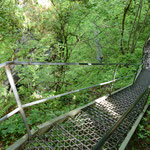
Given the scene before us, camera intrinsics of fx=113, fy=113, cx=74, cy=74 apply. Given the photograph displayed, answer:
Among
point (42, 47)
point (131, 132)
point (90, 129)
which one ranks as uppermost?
point (42, 47)

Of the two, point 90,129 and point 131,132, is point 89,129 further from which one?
point 131,132

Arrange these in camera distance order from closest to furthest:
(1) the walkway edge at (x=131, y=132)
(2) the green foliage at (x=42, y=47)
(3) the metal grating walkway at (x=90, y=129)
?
(3) the metal grating walkway at (x=90, y=129) < (1) the walkway edge at (x=131, y=132) < (2) the green foliage at (x=42, y=47)

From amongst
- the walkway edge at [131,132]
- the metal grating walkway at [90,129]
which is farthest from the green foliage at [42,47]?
the metal grating walkway at [90,129]

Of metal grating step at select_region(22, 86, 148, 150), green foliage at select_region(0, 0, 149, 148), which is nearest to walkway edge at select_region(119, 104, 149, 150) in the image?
metal grating step at select_region(22, 86, 148, 150)

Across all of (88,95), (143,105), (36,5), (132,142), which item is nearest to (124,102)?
(143,105)

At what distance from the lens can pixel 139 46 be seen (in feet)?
27.8

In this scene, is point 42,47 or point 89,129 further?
point 42,47

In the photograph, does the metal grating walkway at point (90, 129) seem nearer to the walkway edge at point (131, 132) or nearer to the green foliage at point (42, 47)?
the walkway edge at point (131, 132)

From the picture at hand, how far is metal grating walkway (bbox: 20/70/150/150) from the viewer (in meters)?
1.95

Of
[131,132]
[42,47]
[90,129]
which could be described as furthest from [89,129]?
[42,47]

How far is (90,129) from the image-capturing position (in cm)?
237

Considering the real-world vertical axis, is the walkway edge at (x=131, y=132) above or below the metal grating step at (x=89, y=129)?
below

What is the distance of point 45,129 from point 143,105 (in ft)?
9.04

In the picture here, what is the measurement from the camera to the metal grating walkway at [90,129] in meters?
1.95
